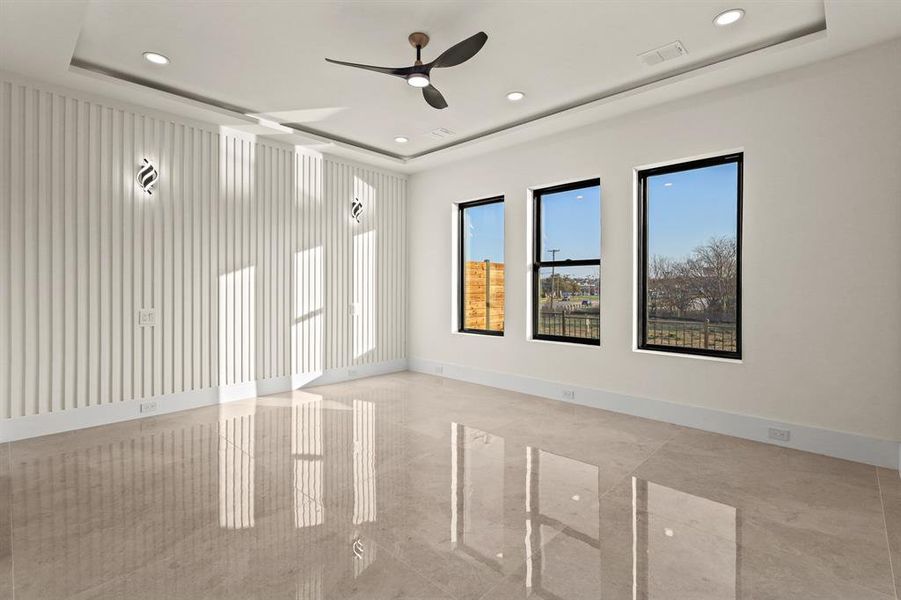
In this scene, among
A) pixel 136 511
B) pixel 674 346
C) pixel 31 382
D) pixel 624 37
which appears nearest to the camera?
pixel 136 511

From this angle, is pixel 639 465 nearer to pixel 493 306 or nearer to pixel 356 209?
pixel 493 306

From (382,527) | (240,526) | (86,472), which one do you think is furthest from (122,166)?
(382,527)

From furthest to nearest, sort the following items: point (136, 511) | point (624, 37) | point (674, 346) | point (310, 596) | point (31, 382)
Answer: point (674, 346)
point (31, 382)
point (624, 37)
point (136, 511)
point (310, 596)

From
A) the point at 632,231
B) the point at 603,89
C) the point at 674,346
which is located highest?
the point at 603,89

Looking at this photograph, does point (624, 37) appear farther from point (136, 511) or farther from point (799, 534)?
point (136, 511)

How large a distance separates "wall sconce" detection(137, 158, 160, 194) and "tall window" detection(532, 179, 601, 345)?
4063 millimetres

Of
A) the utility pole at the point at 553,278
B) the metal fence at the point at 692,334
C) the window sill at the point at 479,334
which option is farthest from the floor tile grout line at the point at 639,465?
the window sill at the point at 479,334

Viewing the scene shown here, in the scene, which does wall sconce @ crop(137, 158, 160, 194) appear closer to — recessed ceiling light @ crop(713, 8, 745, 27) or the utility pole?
the utility pole

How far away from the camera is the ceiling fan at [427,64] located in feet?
9.62

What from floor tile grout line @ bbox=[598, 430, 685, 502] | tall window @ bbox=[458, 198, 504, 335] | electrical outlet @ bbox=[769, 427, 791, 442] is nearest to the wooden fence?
tall window @ bbox=[458, 198, 504, 335]

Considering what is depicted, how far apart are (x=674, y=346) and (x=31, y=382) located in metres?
5.68

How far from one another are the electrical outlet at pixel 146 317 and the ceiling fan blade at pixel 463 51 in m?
3.53

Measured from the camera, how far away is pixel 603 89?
4211mm

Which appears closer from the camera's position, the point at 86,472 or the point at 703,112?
the point at 86,472
